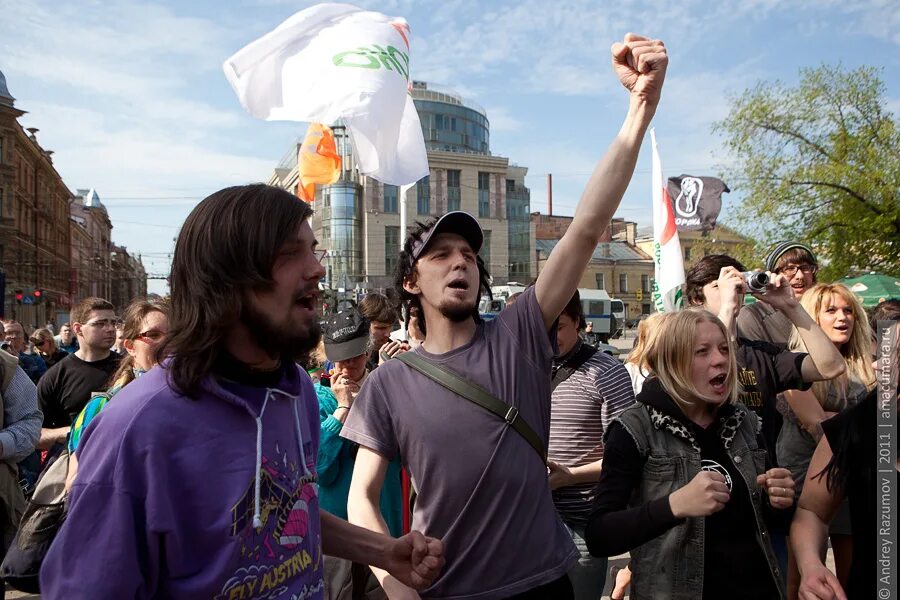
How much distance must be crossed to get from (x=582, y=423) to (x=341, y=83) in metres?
3.50

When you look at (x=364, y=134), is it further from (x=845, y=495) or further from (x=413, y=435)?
(x=845, y=495)

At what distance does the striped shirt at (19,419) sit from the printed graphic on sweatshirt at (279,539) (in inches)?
109

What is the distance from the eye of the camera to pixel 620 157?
2.28 metres

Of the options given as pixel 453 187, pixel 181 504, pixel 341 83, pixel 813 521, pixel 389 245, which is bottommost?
pixel 813 521

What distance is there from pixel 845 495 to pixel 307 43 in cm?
508

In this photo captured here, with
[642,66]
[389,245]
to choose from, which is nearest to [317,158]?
[642,66]

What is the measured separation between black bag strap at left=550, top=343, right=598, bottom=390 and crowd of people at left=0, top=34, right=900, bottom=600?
0.05 feet

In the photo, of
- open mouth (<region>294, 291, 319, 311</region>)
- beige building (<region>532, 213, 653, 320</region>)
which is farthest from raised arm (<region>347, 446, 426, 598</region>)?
beige building (<region>532, 213, 653, 320</region>)

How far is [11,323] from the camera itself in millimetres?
10312

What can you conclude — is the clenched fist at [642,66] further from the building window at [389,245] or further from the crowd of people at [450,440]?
the building window at [389,245]

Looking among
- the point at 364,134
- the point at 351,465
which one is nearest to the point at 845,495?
the point at 351,465

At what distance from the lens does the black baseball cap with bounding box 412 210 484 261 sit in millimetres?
2613

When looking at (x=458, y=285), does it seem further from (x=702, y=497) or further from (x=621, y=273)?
(x=621, y=273)

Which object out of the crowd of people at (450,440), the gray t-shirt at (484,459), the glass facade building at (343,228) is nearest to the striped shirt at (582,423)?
the crowd of people at (450,440)
